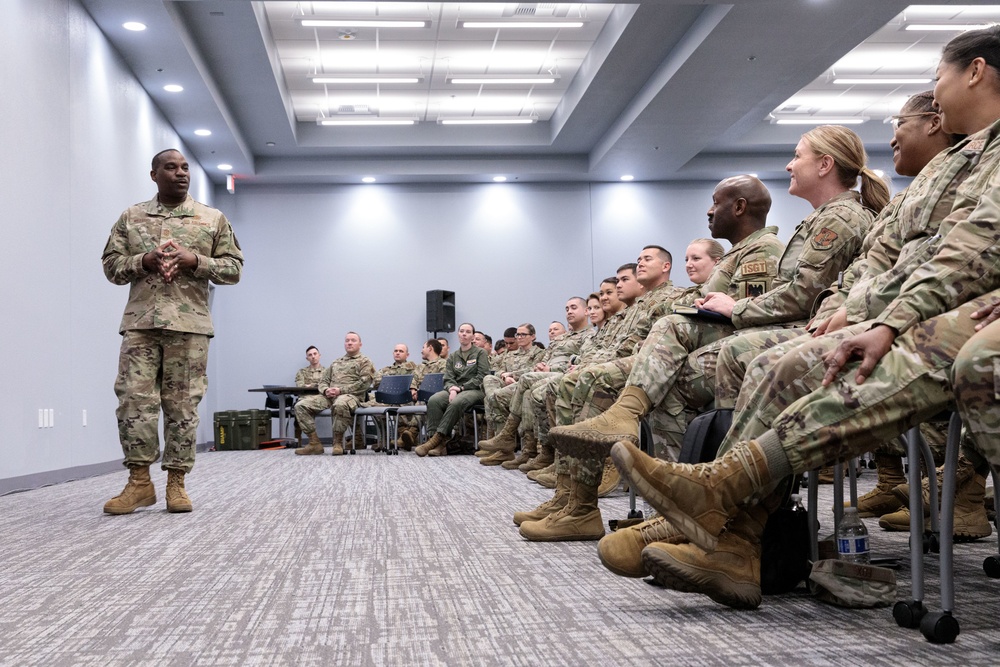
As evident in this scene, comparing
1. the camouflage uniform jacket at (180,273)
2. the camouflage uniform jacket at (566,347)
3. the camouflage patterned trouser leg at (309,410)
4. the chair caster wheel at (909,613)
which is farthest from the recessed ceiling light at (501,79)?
the chair caster wheel at (909,613)

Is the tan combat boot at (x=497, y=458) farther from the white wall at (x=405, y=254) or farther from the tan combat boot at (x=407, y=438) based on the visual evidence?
the white wall at (x=405, y=254)

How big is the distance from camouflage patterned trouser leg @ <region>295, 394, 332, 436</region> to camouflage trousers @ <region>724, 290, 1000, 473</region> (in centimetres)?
813

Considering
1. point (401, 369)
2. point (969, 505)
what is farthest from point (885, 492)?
point (401, 369)

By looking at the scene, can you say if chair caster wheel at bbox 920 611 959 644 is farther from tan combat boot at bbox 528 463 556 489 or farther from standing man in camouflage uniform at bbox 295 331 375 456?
standing man in camouflage uniform at bbox 295 331 375 456

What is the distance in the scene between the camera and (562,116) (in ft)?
34.5

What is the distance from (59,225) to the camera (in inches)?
232

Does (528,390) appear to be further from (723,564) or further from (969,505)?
(723,564)

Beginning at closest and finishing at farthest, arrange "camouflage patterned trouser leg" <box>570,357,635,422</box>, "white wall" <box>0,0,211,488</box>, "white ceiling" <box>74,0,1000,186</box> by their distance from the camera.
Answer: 1. "camouflage patterned trouser leg" <box>570,357,635,422</box>
2. "white wall" <box>0,0,211,488</box>
3. "white ceiling" <box>74,0,1000,186</box>

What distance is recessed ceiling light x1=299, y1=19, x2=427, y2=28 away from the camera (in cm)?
809

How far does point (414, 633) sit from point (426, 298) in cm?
1065

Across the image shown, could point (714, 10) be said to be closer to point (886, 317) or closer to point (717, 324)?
point (717, 324)

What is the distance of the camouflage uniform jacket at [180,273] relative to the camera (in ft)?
12.2

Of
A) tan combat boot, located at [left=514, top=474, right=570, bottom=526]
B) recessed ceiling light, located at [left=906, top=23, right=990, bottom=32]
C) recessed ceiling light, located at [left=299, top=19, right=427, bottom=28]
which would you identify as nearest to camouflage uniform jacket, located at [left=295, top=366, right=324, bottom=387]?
recessed ceiling light, located at [left=299, top=19, right=427, bottom=28]

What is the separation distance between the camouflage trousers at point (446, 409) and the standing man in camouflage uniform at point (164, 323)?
4.77 m
